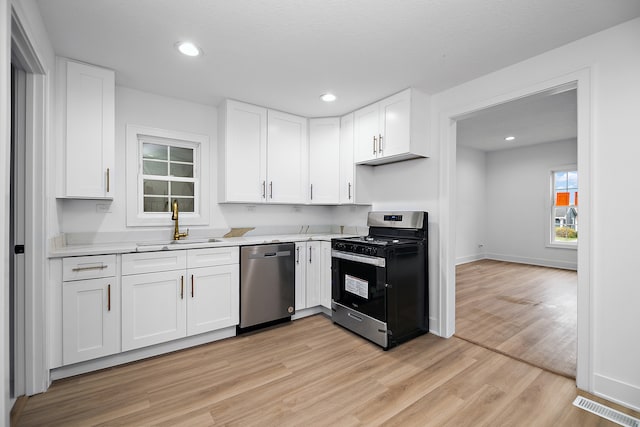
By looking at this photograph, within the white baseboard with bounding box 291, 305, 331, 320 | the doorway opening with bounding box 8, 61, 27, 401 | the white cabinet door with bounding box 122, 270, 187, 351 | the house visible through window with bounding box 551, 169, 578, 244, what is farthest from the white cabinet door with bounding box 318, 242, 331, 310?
the house visible through window with bounding box 551, 169, 578, 244

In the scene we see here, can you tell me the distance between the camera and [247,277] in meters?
2.95

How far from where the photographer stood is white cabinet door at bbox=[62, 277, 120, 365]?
7.08 ft

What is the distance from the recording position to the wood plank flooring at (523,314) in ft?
8.53

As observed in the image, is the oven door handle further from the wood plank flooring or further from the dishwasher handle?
the wood plank flooring

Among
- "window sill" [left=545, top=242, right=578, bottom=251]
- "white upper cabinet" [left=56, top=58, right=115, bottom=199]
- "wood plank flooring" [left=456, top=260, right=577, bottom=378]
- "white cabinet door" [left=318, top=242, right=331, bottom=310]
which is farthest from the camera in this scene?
"window sill" [left=545, top=242, right=578, bottom=251]

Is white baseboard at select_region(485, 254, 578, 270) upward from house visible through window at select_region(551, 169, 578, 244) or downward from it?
downward

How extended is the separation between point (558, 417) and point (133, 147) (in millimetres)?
3998

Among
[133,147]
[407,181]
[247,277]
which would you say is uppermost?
[133,147]

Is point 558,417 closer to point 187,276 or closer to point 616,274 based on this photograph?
point 616,274

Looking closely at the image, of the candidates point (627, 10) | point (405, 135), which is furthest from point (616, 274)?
point (405, 135)

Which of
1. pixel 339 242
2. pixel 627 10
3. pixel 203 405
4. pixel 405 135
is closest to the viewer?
pixel 627 10

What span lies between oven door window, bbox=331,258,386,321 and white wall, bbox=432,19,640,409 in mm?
1429

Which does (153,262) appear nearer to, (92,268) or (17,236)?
(92,268)

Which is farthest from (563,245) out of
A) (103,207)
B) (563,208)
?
(103,207)
